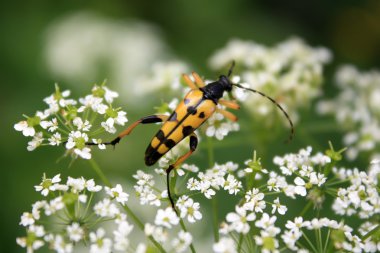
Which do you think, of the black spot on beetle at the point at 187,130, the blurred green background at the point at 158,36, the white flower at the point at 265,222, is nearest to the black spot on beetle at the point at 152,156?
the black spot on beetle at the point at 187,130

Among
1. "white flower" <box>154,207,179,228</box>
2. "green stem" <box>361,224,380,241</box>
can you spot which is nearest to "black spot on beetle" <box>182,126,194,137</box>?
"white flower" <box>154,207,179,228</box>

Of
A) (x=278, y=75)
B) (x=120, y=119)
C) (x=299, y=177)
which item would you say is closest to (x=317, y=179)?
(x=299, y=177)

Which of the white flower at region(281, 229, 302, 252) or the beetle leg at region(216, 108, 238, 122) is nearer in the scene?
the white flower at region(281, 229, 302, 252)

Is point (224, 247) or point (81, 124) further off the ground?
point (81, 124)

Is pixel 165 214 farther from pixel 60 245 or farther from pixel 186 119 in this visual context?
pixel 186 119

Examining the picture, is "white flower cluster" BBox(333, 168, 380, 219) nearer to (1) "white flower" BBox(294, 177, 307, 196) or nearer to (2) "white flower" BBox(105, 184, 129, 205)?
(1) "white flower" BBox(294, 177, 307, 196)

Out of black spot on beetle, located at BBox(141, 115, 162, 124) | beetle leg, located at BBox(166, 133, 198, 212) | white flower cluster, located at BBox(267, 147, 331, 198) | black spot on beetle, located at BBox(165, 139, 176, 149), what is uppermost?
black spot on beetle, located at BBox(141, 115, 162, 124)
